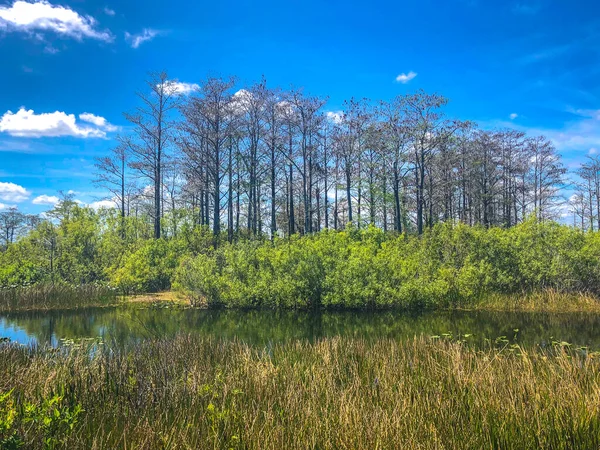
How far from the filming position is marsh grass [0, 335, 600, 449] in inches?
148

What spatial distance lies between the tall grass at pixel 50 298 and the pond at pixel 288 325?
1.05 m

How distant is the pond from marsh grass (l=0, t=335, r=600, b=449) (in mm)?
4441

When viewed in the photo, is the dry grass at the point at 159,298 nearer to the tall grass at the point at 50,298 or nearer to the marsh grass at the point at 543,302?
the tall grass at the point at 50,298

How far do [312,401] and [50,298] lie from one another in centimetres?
1789

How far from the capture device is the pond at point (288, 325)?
38.0ft

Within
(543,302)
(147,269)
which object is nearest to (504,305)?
(543,302)

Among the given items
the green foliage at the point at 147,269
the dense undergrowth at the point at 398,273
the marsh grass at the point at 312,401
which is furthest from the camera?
the green foliage at the point at 147,269

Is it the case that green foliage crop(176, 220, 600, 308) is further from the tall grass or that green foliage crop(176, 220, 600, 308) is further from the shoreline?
the tall grass

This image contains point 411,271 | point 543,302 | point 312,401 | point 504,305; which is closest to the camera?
point 312,401

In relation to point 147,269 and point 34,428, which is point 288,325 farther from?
point 147,269

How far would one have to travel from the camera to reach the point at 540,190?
39781mm

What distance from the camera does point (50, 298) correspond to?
18344 mm

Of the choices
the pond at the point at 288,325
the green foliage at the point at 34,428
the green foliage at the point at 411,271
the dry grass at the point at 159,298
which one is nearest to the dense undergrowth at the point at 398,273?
the green foliage at the point at 411,271

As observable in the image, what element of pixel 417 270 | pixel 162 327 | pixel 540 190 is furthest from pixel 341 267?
pixel 540 190
